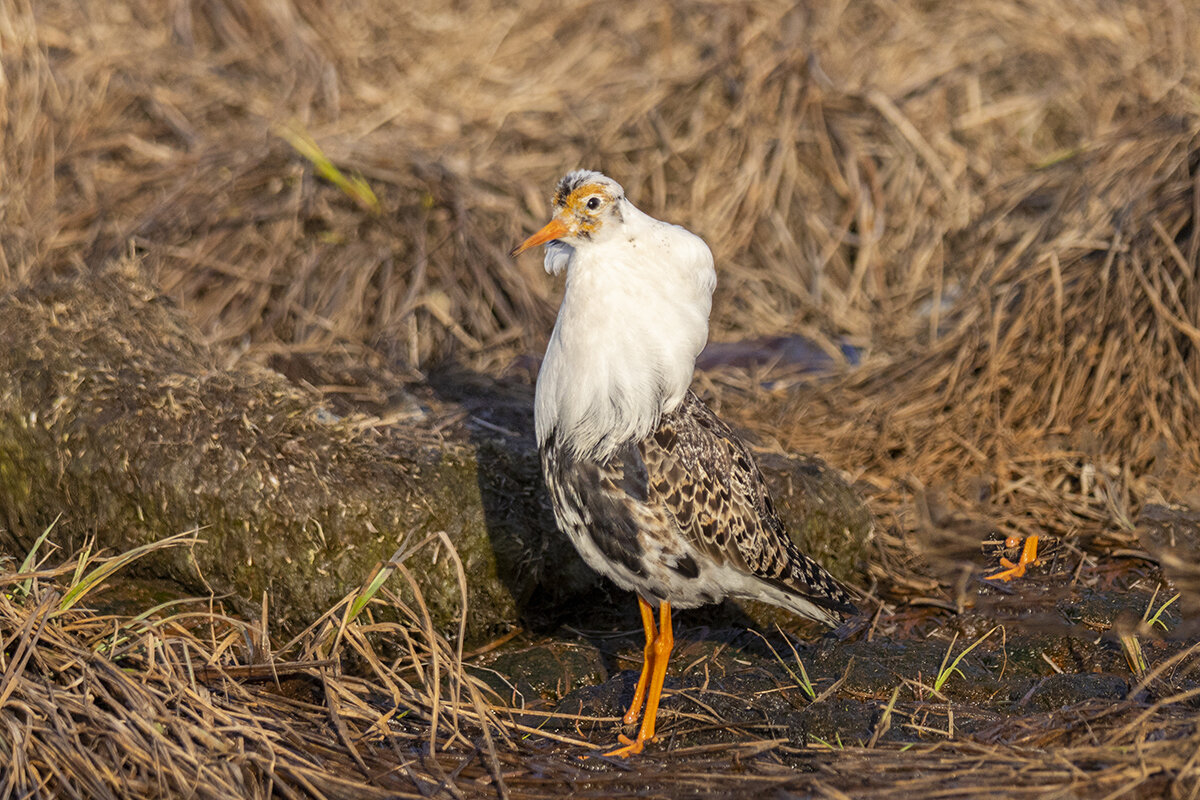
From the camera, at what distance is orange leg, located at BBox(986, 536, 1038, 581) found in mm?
5305

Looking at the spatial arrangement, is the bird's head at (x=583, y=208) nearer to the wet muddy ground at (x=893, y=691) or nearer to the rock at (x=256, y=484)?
the rock at (x=256, y=484)

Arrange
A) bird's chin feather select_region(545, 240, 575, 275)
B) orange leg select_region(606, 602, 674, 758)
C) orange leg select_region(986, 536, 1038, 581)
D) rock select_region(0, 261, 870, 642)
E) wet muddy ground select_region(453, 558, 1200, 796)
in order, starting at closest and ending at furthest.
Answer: wet muddy ground select_region(453, 558, 1200, 796) < orange leg select_region(606, 602, 674, 758) < bird's chin feather select_region(545, 240, 575, 275) < rock select_region(0, 261, 870, 642) < orange leg select_region(986, 536, 1038, 581)

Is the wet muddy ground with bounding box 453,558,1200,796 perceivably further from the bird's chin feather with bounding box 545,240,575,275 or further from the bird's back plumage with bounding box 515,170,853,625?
the bird's chin feather with bounding box 545,240,575,275

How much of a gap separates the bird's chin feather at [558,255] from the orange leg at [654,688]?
1327 millimetres

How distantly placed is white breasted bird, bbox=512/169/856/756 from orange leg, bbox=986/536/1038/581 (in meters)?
1.22

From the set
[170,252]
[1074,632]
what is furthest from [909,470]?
[170,252]

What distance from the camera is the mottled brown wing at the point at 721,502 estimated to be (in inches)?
169

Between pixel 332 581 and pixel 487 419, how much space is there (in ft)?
3.89

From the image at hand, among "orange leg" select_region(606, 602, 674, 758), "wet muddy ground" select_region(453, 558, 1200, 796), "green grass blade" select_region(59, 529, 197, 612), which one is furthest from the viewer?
"orange leg" select_region(606, 602, 674, 758)

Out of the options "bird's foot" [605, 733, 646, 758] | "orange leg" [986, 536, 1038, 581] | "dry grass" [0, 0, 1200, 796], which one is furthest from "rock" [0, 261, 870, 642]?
"bird's foot" [605, 733, 646, 758]

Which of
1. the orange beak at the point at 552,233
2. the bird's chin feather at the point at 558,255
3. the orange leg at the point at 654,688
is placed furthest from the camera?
the bird's chin feather at the point at 558,255

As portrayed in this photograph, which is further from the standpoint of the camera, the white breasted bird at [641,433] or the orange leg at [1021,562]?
the orange leg at [1021,562]

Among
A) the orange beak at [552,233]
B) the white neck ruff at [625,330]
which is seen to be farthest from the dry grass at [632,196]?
the orange beak at [552,233]

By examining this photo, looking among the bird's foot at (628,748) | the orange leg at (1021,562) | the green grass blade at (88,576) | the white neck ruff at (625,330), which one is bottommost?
the bird's foot at (628,748)
